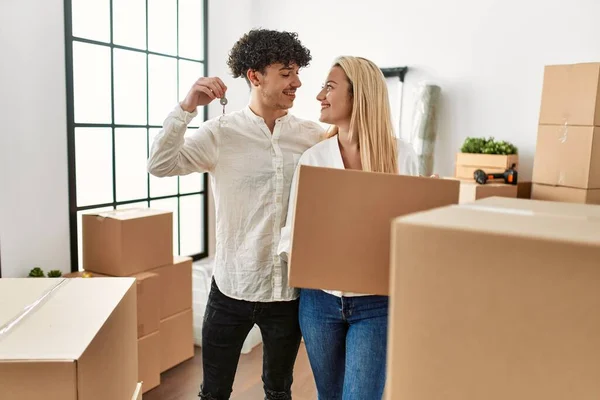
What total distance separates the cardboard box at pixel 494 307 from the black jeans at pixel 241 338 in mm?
991

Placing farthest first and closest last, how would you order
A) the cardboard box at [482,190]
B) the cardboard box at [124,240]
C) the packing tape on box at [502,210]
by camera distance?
the cardboard box at [482,190]
the cardboard box at [124,240]
the packing tape on box at [502,210]

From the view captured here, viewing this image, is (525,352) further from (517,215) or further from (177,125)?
(177,125)

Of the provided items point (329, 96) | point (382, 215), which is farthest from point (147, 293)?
point (382, 215)

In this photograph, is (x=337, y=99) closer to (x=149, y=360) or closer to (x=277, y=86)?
(x=277, y=86)

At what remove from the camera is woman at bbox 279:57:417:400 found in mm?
1304

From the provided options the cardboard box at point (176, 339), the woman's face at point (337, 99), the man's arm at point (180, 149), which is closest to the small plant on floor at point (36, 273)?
the cardboard box at point (176, 339)

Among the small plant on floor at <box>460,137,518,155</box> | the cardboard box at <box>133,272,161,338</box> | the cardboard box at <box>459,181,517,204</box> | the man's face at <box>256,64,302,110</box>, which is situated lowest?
the cardboard box at <box>133,272,161,338</box>

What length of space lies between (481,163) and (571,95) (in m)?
0.58

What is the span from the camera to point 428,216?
564mm

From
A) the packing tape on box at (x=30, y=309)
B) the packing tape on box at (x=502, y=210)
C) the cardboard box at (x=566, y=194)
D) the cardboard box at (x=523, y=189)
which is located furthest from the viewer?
the cardboard box at (x=523, y=189)

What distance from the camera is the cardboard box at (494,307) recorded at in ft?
1.57

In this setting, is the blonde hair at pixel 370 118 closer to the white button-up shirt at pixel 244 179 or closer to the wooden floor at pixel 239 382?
the white button-up shirt at pixel 244 179

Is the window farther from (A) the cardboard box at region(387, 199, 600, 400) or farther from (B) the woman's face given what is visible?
(A) the cardboard box at region(387, 199, 600, 400)

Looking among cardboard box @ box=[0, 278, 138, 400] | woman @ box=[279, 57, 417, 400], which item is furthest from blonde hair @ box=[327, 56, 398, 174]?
cardboard box @ box=[0, 278, 138, 400]
